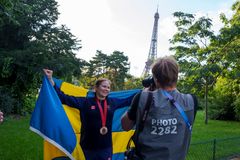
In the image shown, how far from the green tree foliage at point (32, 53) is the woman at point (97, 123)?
16.3m

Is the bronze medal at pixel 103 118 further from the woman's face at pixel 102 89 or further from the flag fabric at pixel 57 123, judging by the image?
the flag fabric at pixel 57 123

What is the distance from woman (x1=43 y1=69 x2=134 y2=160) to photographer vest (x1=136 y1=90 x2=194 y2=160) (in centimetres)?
237

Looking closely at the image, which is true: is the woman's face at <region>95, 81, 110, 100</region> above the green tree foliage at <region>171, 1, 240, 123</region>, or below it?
below

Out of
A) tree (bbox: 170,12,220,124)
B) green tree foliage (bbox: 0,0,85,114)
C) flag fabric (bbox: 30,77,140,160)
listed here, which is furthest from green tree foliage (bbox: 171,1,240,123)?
flag fabric (bbox: 30,77,140,160)

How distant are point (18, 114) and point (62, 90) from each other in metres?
17.9

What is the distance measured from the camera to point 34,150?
10.1 m

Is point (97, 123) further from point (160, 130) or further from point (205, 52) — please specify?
point (205, 52)

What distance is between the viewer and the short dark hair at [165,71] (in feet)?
9.50

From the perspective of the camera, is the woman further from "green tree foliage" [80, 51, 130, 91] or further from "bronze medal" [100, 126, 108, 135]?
"green tree foliage" [80, 51, 130, 91]

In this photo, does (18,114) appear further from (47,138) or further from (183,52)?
(47,138)

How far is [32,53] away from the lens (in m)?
22.2

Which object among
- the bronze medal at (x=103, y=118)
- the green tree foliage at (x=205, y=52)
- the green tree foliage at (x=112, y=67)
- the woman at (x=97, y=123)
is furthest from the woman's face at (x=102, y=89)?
the green tree foliage at (x=112, y=67)

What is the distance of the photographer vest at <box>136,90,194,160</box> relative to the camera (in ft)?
9.30

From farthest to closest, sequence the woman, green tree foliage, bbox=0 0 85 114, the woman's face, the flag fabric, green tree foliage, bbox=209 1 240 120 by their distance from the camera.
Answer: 1. green tree foliage, bbox=0 0 85 114
2. green tree foliage, bbox=209 1 240 120
3. the flag fabric
4. the woman's face
5. the woman
